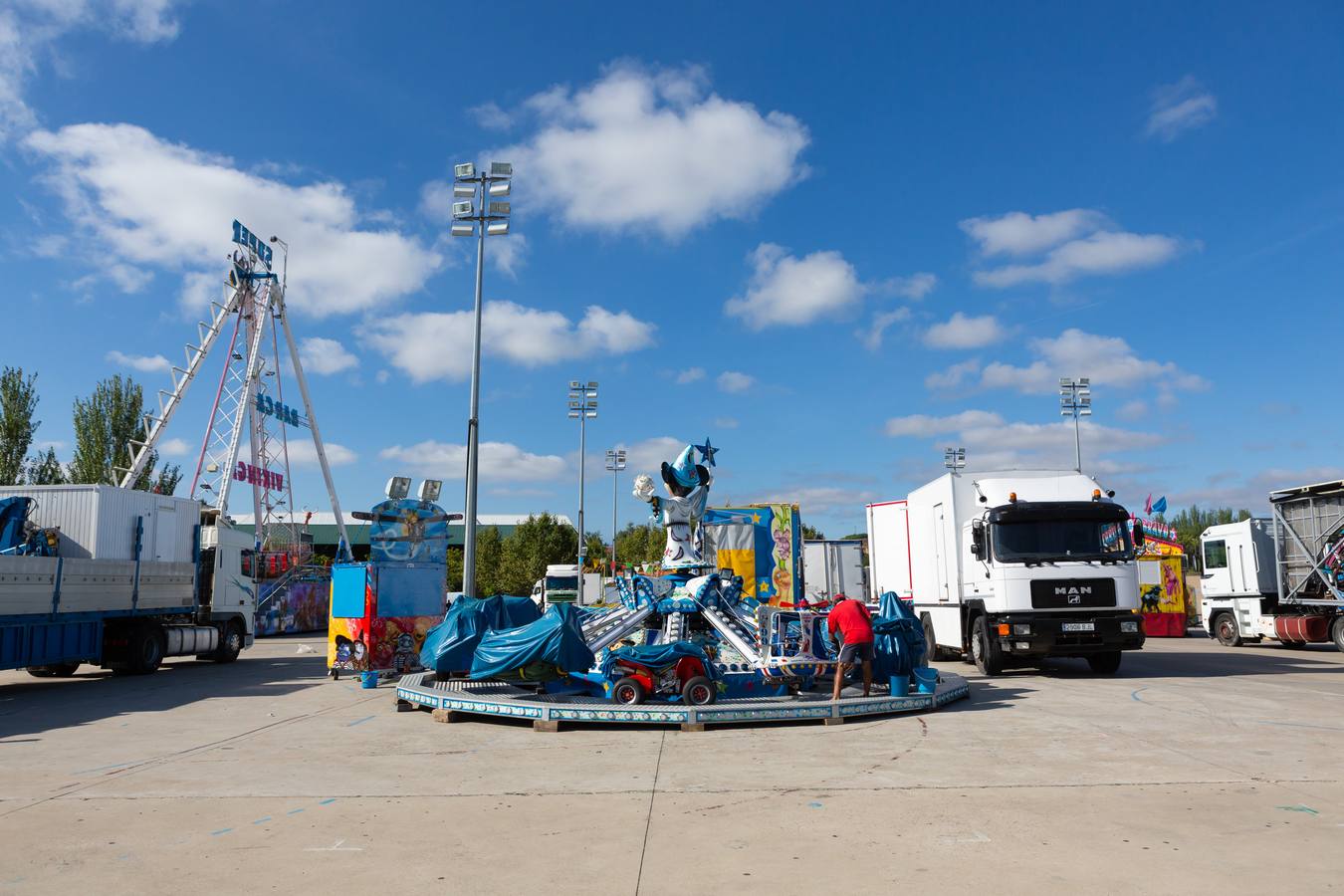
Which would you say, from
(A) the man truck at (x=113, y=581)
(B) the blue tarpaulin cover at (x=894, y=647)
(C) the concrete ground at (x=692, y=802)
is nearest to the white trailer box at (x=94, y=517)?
(A) the man truck at (x=113, y=581)

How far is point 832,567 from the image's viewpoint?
28844 millimetres

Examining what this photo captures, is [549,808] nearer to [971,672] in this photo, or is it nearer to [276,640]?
[971,672]

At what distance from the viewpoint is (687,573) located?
14.2 m

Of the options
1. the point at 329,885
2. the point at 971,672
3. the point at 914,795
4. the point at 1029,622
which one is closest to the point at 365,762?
the point at 329,885

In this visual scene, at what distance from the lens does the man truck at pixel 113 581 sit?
16.1 meters

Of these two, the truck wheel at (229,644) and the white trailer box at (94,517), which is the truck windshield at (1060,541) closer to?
the white trailer box at (94,517)

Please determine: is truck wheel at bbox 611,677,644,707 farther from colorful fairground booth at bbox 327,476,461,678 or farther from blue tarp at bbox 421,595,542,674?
colorful fairground booth at bbox 327,476,461,678

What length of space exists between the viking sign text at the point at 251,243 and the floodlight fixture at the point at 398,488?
28548mm

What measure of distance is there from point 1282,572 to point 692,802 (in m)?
21.5

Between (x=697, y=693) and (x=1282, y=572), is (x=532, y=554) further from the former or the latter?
(x=697, y=693)

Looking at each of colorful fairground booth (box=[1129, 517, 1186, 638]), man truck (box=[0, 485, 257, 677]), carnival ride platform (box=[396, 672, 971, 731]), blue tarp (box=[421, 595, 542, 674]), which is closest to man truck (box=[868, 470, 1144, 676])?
carnival ride platform (box=[396, 672, 971, 731])

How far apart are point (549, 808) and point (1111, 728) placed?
683cm

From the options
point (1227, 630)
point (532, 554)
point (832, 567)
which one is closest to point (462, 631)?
point (832, 567)

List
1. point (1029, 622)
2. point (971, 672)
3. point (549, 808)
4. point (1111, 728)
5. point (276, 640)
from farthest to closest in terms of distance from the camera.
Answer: point (276, 640) → point (971, 672) → point (1029, 622) → point (1111, 728) → point (549, 808)
